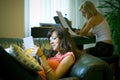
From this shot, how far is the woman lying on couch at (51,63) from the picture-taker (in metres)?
1.59

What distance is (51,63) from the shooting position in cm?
213

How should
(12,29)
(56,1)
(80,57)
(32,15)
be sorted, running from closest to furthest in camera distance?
→ (80,57), (12,29), (32,15), (56,1)

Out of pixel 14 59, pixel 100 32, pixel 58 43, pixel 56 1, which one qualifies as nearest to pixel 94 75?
pixel 58 43

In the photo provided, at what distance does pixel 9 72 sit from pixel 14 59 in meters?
0.12

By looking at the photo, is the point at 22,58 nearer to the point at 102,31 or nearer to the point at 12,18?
the point at 102,31

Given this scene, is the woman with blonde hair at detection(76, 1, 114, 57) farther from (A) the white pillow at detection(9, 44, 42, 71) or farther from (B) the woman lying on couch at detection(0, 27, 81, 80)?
(A) the white pillow at detection(9, 44, 42, 71)

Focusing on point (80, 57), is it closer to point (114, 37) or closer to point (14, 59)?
point (14, 59)

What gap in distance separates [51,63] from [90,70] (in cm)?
39

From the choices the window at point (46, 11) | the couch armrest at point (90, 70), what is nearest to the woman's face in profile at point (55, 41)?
the couch armrest at point (90, 70)

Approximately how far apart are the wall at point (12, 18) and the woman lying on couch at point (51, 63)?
1.30 metres

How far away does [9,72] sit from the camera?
1.59 metres

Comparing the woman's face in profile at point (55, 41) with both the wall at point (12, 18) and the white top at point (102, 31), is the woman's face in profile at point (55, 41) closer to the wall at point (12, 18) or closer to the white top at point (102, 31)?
the white top at point (102, 31)

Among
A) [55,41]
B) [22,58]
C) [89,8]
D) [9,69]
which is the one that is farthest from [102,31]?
[9,69]

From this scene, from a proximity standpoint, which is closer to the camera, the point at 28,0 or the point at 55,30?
the point at 55,30
